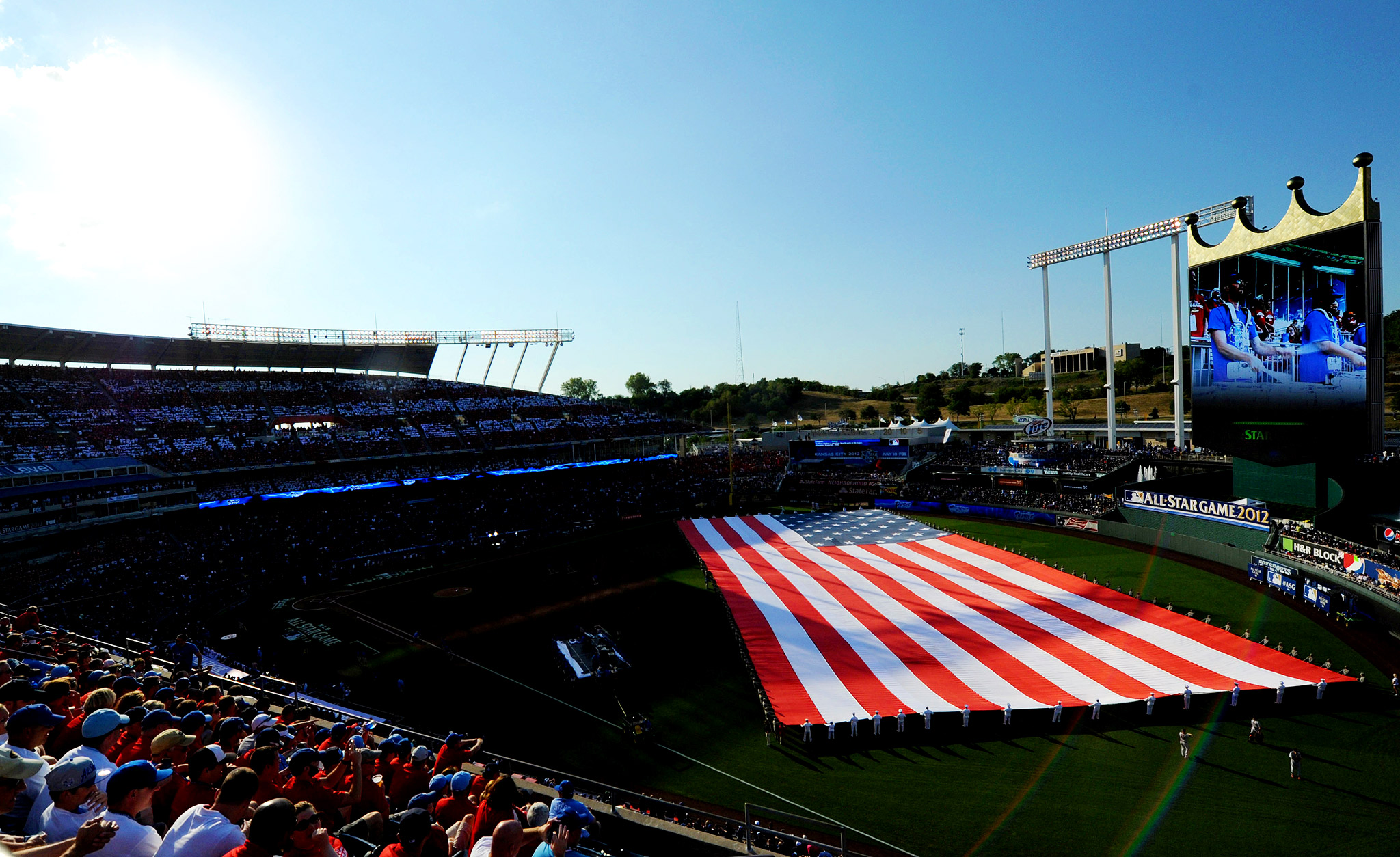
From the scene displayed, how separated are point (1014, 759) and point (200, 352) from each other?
56433mm

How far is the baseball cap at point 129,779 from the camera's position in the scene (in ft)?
12.1

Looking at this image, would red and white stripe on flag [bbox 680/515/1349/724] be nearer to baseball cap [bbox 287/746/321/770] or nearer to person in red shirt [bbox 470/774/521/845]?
baseball cap [bbox 287/746/321/770]

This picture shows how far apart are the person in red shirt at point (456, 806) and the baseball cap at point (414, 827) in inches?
59.0

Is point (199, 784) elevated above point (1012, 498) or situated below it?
above

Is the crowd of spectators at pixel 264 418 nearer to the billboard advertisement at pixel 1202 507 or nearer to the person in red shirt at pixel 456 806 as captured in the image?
the billboard advertisement at pixel 1202 507

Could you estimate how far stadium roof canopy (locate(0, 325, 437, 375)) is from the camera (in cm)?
4153

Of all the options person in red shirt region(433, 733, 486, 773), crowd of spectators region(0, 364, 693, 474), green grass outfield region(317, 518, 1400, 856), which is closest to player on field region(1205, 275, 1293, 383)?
green grass outfield region(317, 518, 1400, 856)

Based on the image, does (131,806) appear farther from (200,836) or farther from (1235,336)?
(1235,336)

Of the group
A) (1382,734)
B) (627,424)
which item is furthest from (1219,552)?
(627,424)

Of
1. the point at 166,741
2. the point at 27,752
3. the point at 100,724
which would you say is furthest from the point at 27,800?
the point at 166,741

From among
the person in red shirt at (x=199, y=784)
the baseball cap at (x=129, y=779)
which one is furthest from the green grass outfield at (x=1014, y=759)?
the baseball cap at (x=129, y=779)

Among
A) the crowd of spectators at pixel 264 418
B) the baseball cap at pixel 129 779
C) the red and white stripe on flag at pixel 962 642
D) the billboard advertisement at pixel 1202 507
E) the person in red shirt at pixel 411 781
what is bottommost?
the red and white stripe on flag at pixel 962 642

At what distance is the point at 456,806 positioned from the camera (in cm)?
532

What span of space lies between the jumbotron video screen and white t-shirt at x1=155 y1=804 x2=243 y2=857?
122 feet
